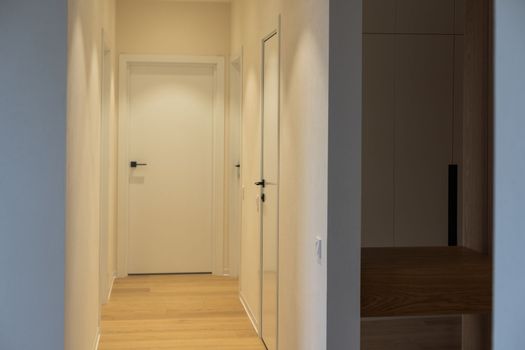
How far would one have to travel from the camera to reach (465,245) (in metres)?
2.92

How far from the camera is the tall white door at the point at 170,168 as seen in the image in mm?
6574

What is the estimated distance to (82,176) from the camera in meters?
3.12

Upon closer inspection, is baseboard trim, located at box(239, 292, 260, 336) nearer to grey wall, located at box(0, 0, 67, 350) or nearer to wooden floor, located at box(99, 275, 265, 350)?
wooden floor, located at box(99, 275, 265, 350)

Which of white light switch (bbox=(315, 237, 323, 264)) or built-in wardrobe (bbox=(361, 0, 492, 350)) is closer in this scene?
white light switch (bbox=(315, 237, 323, 264))

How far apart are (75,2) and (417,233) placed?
2794 mm

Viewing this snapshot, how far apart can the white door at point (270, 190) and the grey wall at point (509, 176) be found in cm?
297

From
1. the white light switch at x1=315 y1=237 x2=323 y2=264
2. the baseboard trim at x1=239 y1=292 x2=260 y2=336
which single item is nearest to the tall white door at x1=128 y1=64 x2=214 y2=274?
the baseboard trim at x1=239 y1=292 x2=260 y2=336

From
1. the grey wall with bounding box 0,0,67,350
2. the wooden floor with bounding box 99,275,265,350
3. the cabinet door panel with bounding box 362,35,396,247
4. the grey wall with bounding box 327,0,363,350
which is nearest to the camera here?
the grey wall with bounding box 0,0,67,350

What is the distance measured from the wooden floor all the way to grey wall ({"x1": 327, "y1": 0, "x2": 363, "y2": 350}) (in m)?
1.77

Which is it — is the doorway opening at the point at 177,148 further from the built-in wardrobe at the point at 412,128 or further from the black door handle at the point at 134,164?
the built-in wardrobe at the point at 412,128

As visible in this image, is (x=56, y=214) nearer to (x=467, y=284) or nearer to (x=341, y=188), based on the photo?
(x=341, y=188)

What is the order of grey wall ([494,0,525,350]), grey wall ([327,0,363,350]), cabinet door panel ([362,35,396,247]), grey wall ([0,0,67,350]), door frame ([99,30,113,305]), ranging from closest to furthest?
grey wall ([494,0,525,350]) → grey wall ([0,0,67,350]) → grey wall ([327,0,363,350]) → cabinet door panel ([362,35,396,247]) → door frame ([99,30,113,305])

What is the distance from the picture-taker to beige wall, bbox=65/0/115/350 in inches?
104

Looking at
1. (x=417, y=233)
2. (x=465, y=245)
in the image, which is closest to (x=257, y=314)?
(x=417, y=233)
